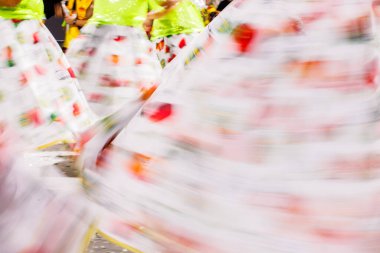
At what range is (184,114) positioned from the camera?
4.78ft

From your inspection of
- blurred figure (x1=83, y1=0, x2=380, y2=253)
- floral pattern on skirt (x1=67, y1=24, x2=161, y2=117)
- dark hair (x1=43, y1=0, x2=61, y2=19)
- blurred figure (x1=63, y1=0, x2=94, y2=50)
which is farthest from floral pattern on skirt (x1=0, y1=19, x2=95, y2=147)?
dark hair (x1=43, y1=0, x2=61, y2=19)

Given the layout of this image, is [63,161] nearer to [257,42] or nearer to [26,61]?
[26,61]

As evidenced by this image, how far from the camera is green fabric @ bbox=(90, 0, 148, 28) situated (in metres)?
4.59

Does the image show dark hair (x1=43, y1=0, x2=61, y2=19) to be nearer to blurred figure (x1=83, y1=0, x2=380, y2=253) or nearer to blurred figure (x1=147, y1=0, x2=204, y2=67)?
blurred figure (x1=147, y1=0, x2=204, y2=67)

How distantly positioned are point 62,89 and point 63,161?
0.34 metres

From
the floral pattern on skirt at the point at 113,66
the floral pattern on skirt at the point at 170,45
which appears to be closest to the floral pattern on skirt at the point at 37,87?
the floral pattern on skirt at the point at 113,66

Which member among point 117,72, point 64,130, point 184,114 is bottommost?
point 117,72

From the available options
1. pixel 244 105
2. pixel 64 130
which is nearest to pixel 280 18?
pixel 244 105

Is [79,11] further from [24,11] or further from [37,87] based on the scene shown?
[37,87]

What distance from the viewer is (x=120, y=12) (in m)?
4.61

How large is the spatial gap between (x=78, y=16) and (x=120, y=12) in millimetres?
2524

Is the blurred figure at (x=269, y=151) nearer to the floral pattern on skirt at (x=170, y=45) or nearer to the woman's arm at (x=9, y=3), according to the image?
the woman's arm at (x=9, y=3)

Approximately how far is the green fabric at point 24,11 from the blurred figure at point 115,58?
33.2 inches

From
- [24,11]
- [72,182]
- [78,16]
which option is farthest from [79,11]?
[72,182]
